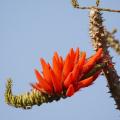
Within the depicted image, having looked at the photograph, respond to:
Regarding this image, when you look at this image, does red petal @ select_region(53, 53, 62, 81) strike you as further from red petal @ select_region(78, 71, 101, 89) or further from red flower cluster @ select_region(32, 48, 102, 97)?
red petal @ select_region(78, 71, 101, 89)

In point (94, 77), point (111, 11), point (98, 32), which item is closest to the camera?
point (111, 11)

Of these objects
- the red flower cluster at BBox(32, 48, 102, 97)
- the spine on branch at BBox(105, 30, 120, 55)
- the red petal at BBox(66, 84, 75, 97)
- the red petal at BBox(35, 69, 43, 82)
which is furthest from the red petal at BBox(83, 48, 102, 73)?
the spine on branch at BBox(105, 30, 120, 55)

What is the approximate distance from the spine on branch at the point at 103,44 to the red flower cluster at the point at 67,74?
9cm

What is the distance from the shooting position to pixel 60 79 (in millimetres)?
1052

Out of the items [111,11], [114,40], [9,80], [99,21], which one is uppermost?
[99,21]

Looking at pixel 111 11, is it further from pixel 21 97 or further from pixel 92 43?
pixel 21 97

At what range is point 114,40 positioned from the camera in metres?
0.73

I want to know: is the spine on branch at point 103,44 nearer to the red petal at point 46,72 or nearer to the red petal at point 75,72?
the red petal at point 75,72

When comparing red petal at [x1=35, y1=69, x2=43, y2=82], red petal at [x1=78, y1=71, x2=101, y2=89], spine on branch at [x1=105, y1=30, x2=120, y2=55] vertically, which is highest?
red petal at [x1=35, y1=69, x2=43, y2=82]

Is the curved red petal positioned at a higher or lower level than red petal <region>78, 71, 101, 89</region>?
higher

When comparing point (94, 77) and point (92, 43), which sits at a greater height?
point (92, 43)

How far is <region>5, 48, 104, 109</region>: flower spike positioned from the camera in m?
1.01

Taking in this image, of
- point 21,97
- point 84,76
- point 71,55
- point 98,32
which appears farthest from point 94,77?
point 21,97

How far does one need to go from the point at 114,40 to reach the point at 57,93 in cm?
46
